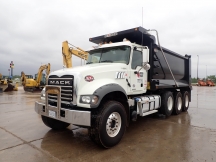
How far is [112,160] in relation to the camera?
10.7ft

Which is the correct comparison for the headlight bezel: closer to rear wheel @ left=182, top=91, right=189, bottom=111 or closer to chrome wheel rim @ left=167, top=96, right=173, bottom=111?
chrome wheel rim @ left=167, top=96, right=173, bottom=111

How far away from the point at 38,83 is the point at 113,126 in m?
18.1

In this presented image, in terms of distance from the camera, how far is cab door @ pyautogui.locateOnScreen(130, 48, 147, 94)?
5115 millimetres

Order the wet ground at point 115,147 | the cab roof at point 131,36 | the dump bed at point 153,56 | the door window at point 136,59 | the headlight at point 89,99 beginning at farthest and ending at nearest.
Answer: the dump bed at point 153,56 < the cab roof at point 131,36 < the door window at point 136,59 < the headlight at point 89,99 < the wet ground at point 115,147

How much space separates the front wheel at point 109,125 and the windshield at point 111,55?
1.60 metres

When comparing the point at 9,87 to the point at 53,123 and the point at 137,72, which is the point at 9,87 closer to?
the point at 53,123

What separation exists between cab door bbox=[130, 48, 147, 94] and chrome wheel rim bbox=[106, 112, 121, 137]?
1273 mm

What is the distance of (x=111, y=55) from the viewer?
5242mm

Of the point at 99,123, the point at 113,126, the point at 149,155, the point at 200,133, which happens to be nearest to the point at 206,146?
the point at 200,133

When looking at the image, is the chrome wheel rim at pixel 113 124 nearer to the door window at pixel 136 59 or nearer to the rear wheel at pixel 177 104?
the door window at pixel 136 59

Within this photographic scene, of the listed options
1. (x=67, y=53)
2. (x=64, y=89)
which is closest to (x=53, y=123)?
(x=64, y=89)

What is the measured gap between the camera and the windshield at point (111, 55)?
5.03m

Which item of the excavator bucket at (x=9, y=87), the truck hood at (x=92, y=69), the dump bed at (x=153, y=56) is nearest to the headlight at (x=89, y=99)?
the truck hood at (x=92, y=69)

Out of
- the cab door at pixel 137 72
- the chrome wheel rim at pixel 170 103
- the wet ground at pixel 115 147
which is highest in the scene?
the cab door at pixel 137 72
